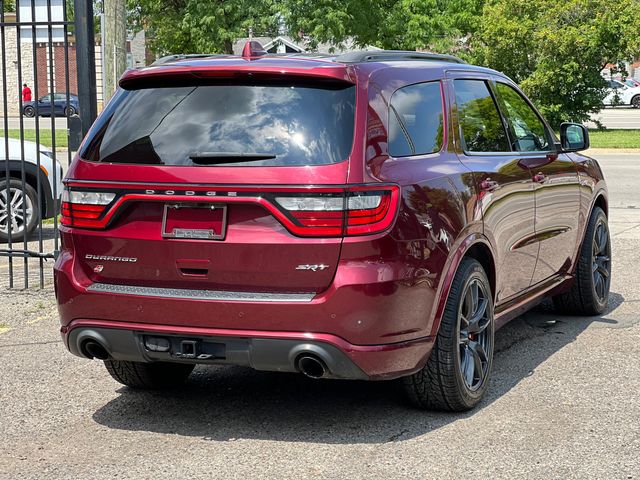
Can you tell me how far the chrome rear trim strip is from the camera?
4.79m

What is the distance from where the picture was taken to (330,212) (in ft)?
15.5

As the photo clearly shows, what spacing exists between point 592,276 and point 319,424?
3.12 metres

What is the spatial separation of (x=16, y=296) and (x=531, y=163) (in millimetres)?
4462

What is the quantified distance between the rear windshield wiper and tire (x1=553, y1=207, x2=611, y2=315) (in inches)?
140

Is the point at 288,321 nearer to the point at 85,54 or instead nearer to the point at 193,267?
the point at 193,267

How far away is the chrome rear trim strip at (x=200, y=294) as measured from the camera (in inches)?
189

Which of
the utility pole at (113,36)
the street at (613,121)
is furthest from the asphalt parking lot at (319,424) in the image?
the street at (613,121)

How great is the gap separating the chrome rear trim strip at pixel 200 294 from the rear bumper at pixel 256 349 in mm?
141

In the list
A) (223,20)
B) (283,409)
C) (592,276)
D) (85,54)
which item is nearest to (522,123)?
(592,276)

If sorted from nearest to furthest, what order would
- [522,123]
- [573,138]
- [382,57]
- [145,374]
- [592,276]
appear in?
1. [382,57]
2. [145,374]
3. [522,123]
4. [573,138]
5. [592,276]

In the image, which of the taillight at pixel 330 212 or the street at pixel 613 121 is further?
the street at pixel 613 121

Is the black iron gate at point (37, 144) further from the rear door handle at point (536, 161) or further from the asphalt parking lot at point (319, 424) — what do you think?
the rear door handle at point (536, 161)

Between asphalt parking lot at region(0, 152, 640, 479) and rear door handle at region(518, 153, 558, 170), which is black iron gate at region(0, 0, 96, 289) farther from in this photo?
rear door handle at region(518, 153, 558, 170)

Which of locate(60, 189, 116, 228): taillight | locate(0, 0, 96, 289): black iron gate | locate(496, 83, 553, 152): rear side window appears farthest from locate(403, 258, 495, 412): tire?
locate(0, 0, 96, 289): black iron gate
